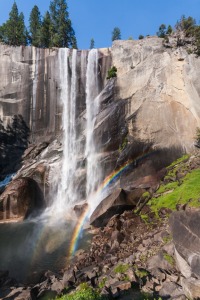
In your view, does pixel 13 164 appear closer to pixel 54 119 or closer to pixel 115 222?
pixel 54 119

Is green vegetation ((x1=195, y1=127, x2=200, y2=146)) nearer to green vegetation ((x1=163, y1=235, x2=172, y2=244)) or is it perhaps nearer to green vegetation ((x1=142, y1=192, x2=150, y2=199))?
green vegetation ((x1=142, y1=192, x2=150, y2=199))

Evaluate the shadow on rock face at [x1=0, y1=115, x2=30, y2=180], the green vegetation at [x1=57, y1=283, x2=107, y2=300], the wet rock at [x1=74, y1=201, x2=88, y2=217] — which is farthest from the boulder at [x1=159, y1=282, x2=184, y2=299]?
the shadow on rock face at [x1=0, y1=115, x2=30, y2=180]

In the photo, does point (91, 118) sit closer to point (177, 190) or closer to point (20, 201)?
point (20, 201)

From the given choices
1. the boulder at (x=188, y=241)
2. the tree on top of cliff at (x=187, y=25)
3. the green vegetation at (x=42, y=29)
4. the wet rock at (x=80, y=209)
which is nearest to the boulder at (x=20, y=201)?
the wet rock at (x=80, y=209)

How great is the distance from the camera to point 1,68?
151 ft

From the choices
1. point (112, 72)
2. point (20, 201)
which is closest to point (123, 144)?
point (112, 72)

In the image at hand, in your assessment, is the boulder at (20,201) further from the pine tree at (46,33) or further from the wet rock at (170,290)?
the pine tree at (46,33)

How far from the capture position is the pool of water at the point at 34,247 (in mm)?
16922

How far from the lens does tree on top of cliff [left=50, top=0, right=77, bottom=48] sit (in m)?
61.3

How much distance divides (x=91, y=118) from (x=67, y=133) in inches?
190

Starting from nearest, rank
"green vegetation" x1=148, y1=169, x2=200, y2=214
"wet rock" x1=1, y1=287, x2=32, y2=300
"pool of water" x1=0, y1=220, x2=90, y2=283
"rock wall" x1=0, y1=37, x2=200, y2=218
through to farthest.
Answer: "wet rock" x1=1, y1=287, x2=32, y2=300
"pool of water" x1=0, y1=220, x2=90, y2=283
"green vegetation" x1=148, y1=169, x2=200, y2=214
"rock wall" x1=0, y1=37, x2=200, y2=218

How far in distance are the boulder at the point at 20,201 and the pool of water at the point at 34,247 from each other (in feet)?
7.06

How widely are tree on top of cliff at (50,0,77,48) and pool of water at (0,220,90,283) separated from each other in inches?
1834

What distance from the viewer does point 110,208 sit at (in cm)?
2333
